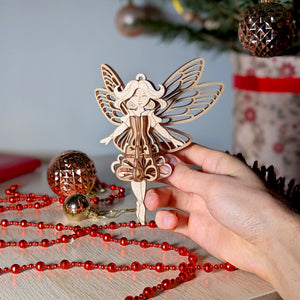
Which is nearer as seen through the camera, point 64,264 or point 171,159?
point 64,264

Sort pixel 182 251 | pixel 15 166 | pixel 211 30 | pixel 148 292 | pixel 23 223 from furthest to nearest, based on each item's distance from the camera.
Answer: pixel 211 30 → pixel 15 166 → pixel 23 223 → pixel 182 251 → pixel 148 292

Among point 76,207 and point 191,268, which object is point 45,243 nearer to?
point 76,207

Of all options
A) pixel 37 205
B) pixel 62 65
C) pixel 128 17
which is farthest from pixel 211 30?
pixel 37 205

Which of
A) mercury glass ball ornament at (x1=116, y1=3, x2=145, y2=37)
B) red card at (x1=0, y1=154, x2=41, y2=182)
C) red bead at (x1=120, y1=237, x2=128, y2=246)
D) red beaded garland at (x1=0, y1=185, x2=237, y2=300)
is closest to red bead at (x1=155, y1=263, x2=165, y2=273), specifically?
red beaded garland at (x1=0, y1=185, x2=237, y2=300)

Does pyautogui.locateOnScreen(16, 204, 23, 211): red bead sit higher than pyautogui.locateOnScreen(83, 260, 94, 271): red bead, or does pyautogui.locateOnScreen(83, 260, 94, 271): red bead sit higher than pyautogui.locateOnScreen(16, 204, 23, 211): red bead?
pyautogui.locateOnScreen(83, 260, 94, 271): red bead

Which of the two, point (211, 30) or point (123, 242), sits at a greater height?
point (211, 30)

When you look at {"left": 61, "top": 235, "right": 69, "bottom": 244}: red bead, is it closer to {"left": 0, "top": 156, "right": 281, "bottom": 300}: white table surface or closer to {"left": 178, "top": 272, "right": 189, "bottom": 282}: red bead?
{"left": 0, "top": 156, "right": 281, "bottom": 300}: white table surface

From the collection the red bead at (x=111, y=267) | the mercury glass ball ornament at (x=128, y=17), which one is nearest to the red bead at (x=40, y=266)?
the red bead at (x=111, y=267)

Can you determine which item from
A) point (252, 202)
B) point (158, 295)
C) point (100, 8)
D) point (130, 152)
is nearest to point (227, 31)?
point (100, 8)
